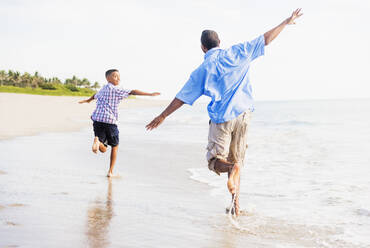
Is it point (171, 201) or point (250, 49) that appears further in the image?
point (171, 201)

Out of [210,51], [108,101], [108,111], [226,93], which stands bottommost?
[108,111]

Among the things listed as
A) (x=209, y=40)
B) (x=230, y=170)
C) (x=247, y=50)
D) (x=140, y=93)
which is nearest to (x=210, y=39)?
(x=209, y=40)

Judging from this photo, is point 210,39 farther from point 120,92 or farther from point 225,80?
point 120,92

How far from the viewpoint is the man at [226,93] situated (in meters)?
4.34

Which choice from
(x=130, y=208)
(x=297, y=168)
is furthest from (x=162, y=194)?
(x=297, y=168)

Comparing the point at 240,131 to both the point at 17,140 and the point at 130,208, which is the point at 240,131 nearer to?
the point at 130,208

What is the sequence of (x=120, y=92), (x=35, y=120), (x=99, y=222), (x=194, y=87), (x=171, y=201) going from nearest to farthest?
(x=99, y=222) < (x=194, y=87) < (x=171, y=201) < (x=120, y=92) < (x=35, y=120)

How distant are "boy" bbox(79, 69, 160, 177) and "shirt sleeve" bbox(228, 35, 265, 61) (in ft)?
8.39

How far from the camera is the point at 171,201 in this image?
5.35 metres

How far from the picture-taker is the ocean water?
153 inches

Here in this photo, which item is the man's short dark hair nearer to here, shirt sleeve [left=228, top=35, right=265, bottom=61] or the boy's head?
shirt sleeve [left=228, top=35, right=265, bottom=61]

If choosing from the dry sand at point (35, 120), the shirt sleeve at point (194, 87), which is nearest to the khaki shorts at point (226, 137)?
the shirt sleeve at point (194, 87)

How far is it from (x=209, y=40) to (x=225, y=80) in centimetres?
46

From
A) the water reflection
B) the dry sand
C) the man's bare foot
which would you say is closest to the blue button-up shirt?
the water reflection
